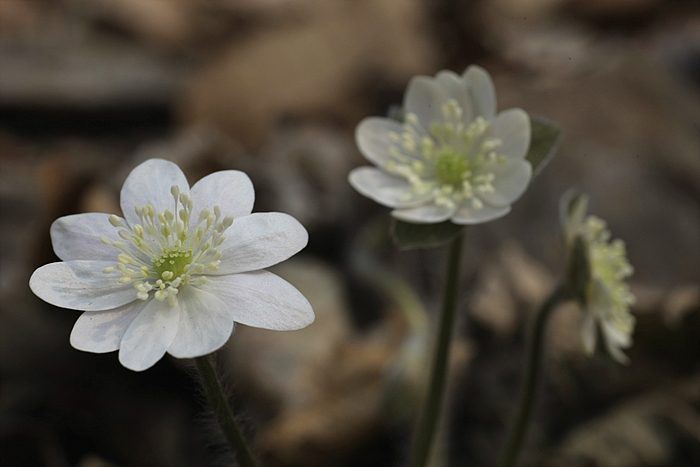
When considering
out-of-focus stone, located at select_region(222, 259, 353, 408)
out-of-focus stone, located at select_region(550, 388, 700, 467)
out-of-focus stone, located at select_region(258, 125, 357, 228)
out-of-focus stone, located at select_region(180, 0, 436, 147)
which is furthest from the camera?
out-of-focus stone, located at select_region(180, 0, 436, 147)

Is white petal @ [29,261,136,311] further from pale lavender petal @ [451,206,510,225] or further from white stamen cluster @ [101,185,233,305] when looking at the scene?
pale lavender petal @ [451,206,510,225]

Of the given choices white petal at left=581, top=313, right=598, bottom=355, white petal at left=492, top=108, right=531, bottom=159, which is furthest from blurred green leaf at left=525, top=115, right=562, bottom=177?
white petal at left=581, top=313, right=598, bottom=355

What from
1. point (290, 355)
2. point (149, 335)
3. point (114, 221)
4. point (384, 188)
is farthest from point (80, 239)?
point (290, 355)

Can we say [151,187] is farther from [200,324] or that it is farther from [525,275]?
[525,275]

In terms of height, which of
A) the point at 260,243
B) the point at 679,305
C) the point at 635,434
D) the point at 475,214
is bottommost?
the point at 635,434

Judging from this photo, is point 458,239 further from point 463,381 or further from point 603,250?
point 463,381

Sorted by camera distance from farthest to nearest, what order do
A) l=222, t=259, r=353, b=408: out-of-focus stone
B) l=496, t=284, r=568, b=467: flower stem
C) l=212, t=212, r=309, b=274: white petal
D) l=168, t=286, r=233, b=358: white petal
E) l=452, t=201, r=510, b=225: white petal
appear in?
1. l=222, t=259, r=353, b=408: out-of-focus stone
2. l=496, t=284, r=568, b=467: flower stem
3. l=452, t=201, r=510, b=225: white petal
4. l=212, t=212, r=309, b=274: white petal
5. l=168, t=286, r=233, b=358: white petal

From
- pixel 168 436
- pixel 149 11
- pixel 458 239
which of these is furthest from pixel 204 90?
pixel 458 239
